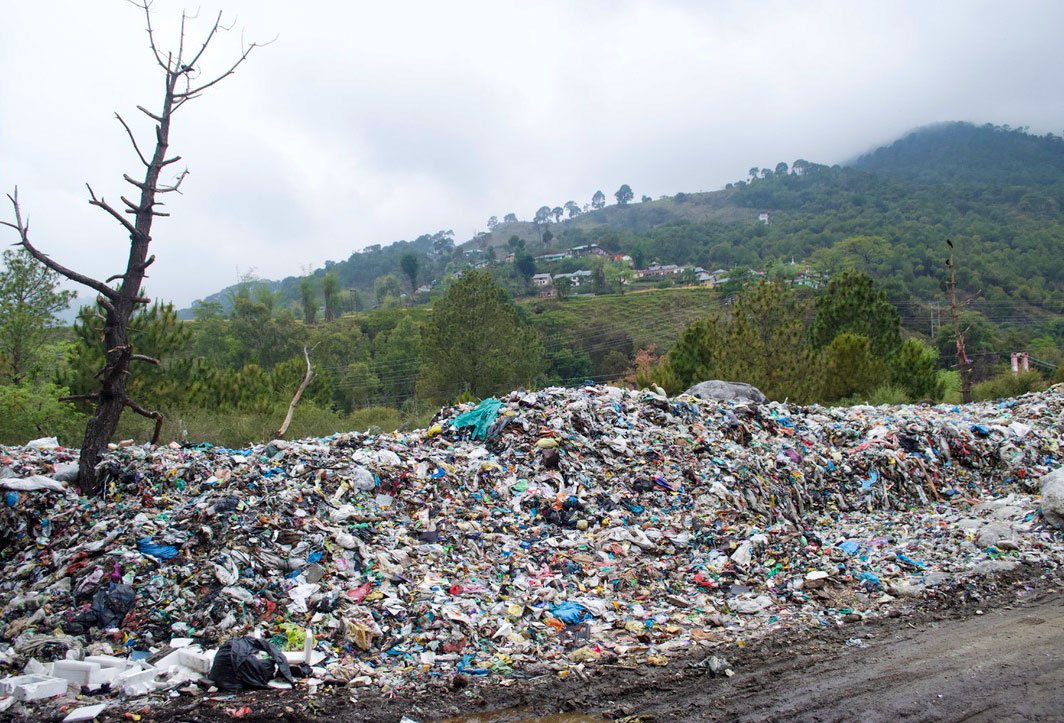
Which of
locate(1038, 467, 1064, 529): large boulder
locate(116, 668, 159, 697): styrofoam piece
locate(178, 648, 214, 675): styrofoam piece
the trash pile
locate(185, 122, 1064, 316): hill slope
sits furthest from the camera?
locate(185, 122, 1064, 316): hill slope

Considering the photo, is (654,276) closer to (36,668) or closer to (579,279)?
(579,279)

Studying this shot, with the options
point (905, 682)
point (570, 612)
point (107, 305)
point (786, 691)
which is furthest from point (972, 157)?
point (107, 305)

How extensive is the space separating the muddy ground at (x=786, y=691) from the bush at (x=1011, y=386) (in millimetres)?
18034

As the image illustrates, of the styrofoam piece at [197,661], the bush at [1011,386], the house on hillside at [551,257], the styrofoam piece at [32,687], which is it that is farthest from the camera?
the house on hillside at [551,257]

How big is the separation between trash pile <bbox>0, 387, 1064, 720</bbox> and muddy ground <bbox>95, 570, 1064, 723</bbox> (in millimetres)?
169

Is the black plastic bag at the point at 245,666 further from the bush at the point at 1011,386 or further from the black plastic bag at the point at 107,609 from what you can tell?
the bush at the point at 1011,386

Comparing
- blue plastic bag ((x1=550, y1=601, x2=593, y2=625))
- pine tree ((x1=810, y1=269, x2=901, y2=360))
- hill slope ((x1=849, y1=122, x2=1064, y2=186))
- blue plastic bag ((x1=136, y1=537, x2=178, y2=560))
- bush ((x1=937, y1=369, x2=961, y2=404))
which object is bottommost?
bush ((x1=937, y1=369, x2=961, y2=404))

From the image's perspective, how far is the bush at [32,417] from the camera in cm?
1322

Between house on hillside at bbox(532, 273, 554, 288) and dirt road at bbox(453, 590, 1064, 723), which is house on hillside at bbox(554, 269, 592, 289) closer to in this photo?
house on hillside at bbox(532, 273, 554, 288)

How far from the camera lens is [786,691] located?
3.70 m

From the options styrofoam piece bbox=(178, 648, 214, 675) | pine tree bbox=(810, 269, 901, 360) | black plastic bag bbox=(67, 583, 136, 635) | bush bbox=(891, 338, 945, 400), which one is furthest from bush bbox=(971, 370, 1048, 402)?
black plastic bag bbox=(67, 583, 136, 635)

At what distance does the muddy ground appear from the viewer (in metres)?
3.46

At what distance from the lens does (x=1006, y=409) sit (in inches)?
463

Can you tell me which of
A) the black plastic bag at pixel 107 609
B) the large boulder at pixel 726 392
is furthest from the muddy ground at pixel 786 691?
the large boulder at pixel 726 392
